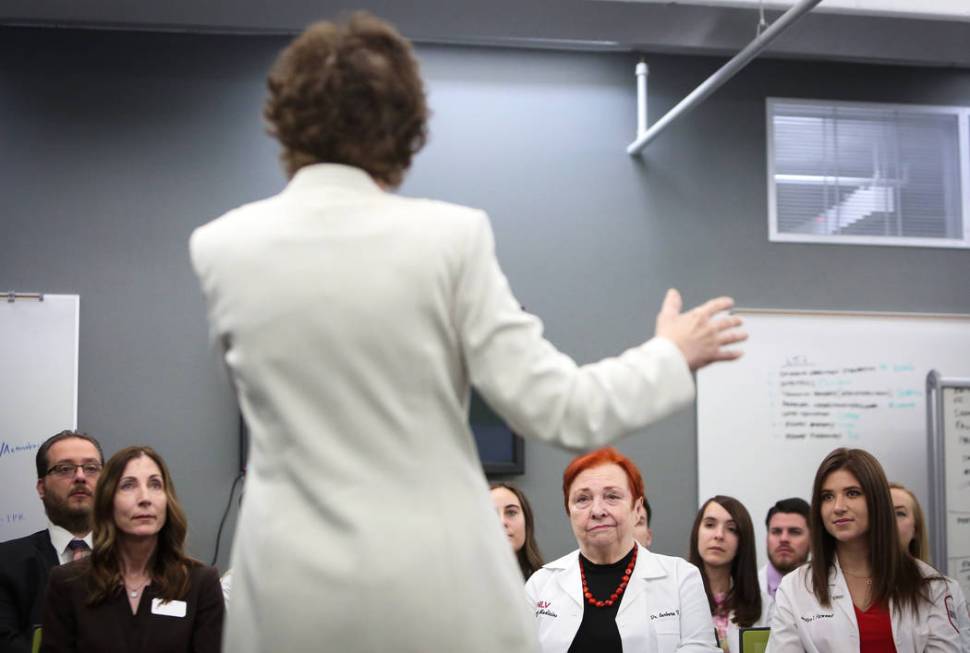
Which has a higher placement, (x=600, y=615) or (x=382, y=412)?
(x=382, y=412)

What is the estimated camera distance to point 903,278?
5.55 metres

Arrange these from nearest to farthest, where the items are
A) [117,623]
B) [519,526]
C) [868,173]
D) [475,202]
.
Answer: [117,623] < [519,526] < [475,202] < [868,173]

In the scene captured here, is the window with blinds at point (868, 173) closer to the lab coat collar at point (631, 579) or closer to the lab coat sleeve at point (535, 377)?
the lab coat collar at point (631, 579)

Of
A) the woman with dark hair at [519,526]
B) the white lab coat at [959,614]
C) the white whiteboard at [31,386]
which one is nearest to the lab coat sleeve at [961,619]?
the white lab coat at [959,614]

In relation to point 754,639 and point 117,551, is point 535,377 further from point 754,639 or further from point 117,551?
point 754,639

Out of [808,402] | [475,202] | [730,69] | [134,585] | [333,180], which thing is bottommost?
[134,585]

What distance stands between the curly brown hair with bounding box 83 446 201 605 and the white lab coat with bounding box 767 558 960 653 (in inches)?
68.6

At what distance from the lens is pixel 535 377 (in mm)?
1038

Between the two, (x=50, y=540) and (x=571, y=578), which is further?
(x=50, y=540)

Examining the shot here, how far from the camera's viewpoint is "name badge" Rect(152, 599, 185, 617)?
290 centimetres

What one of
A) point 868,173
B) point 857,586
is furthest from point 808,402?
point 857,586

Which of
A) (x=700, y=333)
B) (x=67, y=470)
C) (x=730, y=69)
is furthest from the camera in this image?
(x=730, y=69)

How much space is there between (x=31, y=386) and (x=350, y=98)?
13.9 feet

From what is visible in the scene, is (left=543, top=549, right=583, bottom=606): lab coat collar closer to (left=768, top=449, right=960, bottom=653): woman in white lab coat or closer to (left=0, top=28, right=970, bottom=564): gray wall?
(left=768, top=449, right=960, bottom=653): woman in white lab coat
